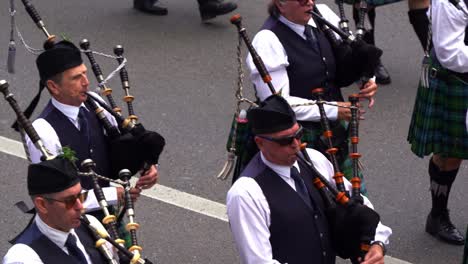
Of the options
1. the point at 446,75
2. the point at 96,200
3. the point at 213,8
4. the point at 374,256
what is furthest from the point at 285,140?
the point at 213,8

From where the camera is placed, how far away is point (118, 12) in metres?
10.0

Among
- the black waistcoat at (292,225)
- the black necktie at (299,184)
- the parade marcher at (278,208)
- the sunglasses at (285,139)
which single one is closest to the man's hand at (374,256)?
the parade marcher at (278,208)

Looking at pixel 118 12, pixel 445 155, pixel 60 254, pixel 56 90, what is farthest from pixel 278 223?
pixel 118 12

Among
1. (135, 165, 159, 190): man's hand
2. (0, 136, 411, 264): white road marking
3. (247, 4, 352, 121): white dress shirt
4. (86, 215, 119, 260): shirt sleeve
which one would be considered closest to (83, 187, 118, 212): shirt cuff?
(135, 165, 159, 190): man's hand

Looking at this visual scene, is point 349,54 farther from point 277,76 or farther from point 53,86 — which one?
point 53,86

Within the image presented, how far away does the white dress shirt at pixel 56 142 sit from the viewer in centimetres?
496

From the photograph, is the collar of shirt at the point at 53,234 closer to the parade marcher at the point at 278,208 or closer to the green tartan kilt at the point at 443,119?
the parade marcher at the point at 278,208

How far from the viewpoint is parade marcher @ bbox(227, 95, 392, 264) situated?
4.53m

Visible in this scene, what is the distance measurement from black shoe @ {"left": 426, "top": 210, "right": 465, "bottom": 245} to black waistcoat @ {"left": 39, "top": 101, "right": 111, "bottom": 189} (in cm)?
228

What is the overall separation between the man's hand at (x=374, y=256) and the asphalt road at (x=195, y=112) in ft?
5.96

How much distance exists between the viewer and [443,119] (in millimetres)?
6504

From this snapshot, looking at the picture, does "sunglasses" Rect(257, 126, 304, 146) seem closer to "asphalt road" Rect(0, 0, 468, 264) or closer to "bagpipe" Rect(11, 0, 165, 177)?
"bagpipe" Rect(11, 0, 165, 177)

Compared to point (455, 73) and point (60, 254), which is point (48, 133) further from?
point (455, 73)

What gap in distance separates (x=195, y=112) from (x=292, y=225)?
3.65 metres
